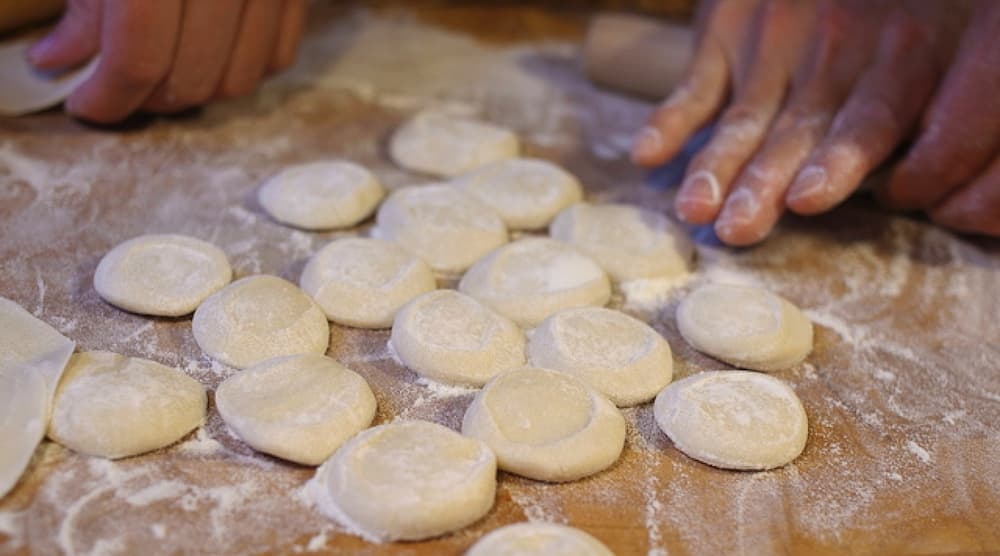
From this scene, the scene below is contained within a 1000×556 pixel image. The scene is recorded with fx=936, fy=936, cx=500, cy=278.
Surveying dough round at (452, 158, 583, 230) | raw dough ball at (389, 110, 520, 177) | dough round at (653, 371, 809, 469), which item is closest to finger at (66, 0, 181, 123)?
raw dough ball at (389, 110, 520, 177)

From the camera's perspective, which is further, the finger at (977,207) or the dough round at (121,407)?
the finger at (977,207)

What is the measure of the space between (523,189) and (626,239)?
264mm

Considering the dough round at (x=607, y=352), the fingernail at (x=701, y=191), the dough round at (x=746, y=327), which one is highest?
the fingernail at (x=701, y=191)

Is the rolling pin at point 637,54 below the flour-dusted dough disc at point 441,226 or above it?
above

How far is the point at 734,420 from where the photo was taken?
144 centimetres

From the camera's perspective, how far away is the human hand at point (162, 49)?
1.94 m

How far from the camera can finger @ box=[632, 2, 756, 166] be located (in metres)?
2.04

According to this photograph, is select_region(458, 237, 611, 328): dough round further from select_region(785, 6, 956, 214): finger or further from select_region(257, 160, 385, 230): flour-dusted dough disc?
select_region(785, 6, 956, 214): finger

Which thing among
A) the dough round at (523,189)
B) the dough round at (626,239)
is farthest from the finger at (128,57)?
the dough round at (626,239)

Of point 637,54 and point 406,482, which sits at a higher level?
point 637,54

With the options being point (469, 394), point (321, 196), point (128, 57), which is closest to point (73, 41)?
point (128, 57)

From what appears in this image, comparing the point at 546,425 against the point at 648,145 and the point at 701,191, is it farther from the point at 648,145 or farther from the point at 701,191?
the point at 648,145

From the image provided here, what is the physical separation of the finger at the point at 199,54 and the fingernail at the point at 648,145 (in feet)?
3.06

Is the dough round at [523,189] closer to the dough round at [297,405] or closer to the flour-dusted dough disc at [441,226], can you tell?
the flour-dusted dough disc at [441,226]
